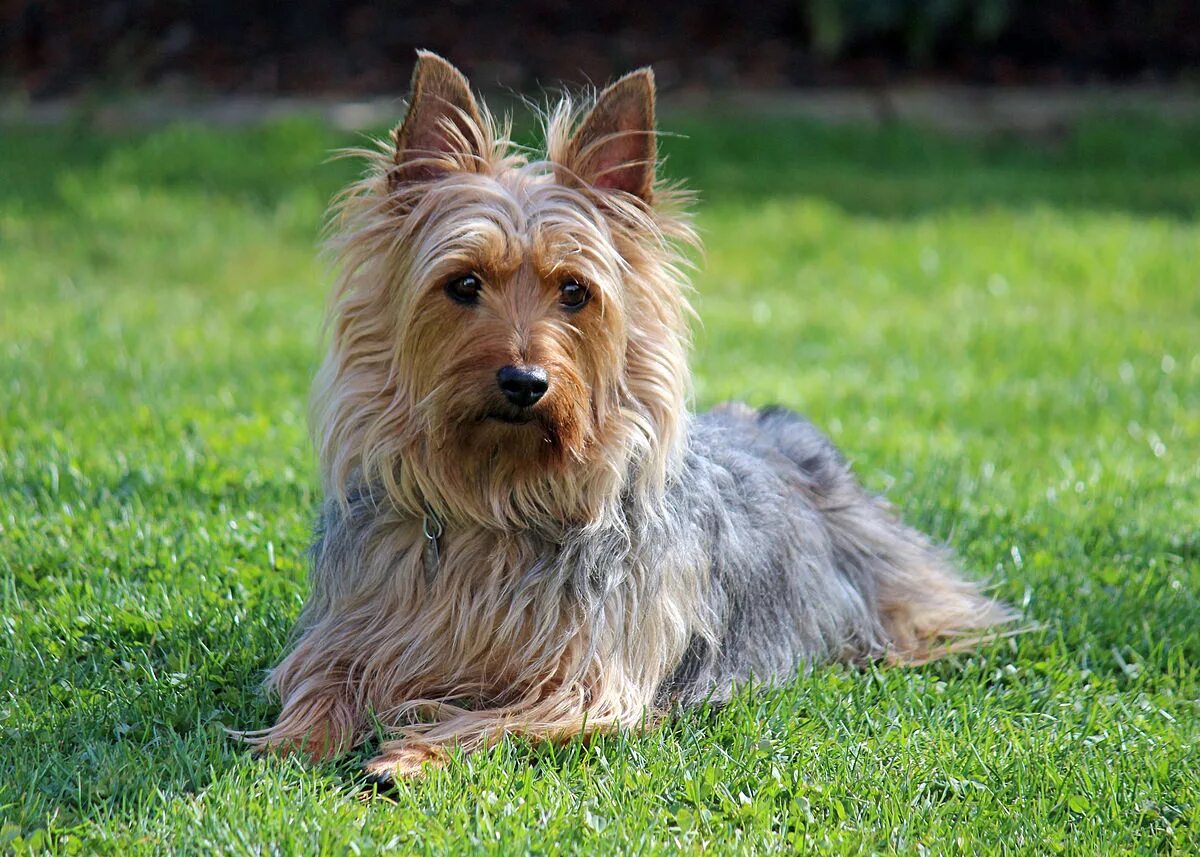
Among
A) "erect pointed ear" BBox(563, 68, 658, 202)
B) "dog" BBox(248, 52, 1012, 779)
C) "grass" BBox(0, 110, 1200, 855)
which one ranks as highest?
"erect pointed ear" BBox(563, 68, 658, 202)

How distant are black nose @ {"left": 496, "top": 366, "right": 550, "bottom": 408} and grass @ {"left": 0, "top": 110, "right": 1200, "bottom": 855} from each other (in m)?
1.00

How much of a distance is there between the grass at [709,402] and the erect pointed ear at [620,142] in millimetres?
1703

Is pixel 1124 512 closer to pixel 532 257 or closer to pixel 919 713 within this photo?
pixel 919 713

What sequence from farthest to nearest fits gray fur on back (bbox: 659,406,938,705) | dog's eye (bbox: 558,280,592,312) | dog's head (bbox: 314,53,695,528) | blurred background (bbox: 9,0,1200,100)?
blurred background (bbox: 9,0,1200,100)
gray fur on back (bbox: 659,406,938,705)
dog's eye (bbox: 558,280,592,312)
dog's head (bbox: 314,53,695,528)

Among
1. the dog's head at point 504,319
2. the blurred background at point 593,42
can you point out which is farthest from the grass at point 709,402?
the blurred background at point 593,42

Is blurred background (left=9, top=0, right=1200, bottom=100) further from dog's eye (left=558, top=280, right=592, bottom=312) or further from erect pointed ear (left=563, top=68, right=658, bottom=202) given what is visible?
dog's eye (left=558, top=280, right=592, bottom=312)

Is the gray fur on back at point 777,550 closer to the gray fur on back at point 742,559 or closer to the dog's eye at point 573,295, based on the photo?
the gray fur on back at point 742,559

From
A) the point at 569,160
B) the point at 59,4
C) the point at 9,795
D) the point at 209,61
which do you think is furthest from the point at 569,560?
the point at 59,4

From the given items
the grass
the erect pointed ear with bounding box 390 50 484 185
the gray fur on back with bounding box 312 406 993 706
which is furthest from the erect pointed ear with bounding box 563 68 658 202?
the grass

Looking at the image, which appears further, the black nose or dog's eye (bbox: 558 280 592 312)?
dog's eye (bbox: 558 280 592 312)

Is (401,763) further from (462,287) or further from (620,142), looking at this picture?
(620,142)

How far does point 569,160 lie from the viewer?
4.27 meters

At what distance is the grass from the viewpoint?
12.3ft

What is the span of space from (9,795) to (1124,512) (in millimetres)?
4786
